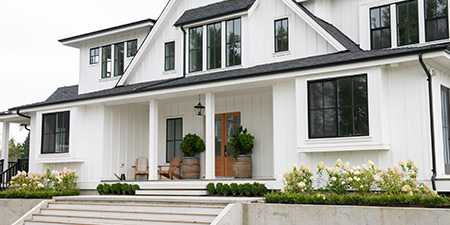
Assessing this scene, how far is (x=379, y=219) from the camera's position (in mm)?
10406

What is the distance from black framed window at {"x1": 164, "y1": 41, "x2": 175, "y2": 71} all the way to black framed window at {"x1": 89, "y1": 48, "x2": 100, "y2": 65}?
152 inches

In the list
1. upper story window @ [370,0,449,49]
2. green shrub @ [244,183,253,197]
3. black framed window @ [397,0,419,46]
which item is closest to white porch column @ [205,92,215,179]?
green shrub @ [244,183,253,197]

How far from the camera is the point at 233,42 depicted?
16734 mm

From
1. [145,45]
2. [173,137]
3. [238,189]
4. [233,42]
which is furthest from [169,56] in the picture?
[238,189]

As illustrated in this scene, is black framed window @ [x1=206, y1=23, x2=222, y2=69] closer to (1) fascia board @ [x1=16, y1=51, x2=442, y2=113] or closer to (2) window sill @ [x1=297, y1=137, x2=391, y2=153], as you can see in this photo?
(1) fascia board @ [x1=16, y1=51, x2=442, y2=113]

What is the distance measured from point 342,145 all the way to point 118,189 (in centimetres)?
725

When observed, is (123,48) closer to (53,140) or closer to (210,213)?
(53,140)

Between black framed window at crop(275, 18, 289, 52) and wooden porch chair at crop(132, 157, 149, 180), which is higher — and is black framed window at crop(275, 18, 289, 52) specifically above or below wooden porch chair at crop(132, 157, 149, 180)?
above

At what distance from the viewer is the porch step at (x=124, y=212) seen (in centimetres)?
1246

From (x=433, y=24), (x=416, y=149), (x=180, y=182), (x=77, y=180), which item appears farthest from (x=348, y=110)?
(x=77, y=180)

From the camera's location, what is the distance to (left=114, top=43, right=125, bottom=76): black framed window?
2056 centimetres

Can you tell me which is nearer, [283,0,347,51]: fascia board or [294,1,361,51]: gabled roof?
[283,0,347,51]: fascia board

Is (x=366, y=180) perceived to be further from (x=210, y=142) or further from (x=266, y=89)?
(x=266, y=89)

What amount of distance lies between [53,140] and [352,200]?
A: 450 inches
